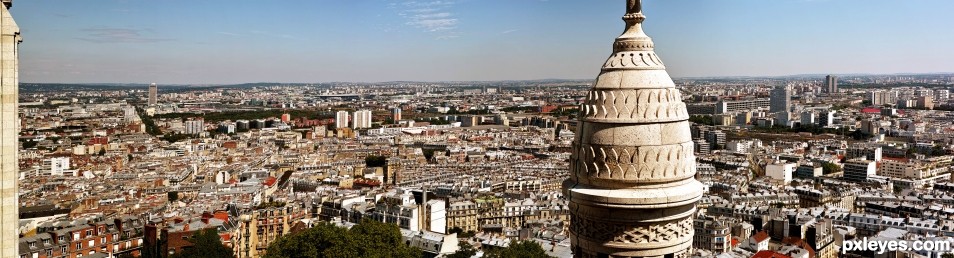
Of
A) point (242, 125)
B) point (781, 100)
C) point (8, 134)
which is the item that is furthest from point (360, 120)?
point (8, 134)

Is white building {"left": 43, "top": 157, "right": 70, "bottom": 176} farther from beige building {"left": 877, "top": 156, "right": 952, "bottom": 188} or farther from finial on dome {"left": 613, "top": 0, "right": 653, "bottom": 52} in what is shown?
beige building {"left": 877, "top": 156, "right": 952, "bottom": 188}

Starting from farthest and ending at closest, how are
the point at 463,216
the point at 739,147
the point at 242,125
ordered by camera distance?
the point at 242,125 → the point at 739,147 → the point at 463,216

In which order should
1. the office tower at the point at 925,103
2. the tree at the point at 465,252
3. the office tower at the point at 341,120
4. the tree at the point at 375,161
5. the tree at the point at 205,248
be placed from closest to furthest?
the tree at the point at 205,248 → the tree at the point at 465,252 → the tree at the point at 375,161 → the office tower at the point at 341,120 → the office tower at the point at 925,103

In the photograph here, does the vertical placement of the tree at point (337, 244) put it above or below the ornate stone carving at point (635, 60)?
below

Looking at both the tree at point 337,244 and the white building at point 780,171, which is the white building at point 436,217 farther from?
the white building at point 780,171

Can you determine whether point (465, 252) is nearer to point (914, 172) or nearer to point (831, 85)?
point (914, 172)

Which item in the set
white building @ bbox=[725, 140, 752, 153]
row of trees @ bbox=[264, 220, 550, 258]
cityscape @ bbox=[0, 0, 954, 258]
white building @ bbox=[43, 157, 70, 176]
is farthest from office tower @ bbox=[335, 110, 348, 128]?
row of trees @ bbox=[264, 220, 550, 258]

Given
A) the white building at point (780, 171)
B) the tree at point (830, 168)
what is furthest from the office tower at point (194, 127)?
the tree at point (830, 168)
